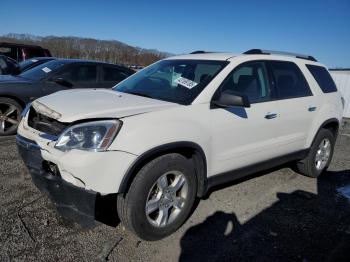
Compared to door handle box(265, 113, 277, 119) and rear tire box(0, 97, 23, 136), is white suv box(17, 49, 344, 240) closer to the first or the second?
door handle box(265, 113, 277, 119)

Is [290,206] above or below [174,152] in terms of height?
below

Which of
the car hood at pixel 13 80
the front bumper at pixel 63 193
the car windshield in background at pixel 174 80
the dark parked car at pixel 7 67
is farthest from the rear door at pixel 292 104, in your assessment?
the dark parked car at pixel 7 67

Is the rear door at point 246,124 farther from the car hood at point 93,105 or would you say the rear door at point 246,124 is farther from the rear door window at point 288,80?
the car hood at point 93,105

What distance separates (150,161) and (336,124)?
149 inches

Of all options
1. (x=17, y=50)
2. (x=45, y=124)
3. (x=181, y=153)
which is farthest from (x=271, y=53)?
(x=17, y=50)

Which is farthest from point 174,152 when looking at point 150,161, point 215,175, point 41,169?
point 41,169

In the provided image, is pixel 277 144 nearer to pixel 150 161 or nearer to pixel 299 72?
pixel 299 72

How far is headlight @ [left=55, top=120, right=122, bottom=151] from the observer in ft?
8.71

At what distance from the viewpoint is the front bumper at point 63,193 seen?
8.78ft

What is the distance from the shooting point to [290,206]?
13.8 ft

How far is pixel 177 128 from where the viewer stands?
3029 millimetres

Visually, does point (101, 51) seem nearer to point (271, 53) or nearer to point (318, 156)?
point (318, 156)

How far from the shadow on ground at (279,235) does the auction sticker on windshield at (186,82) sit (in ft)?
4.86

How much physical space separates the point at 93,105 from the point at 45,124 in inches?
19.6
